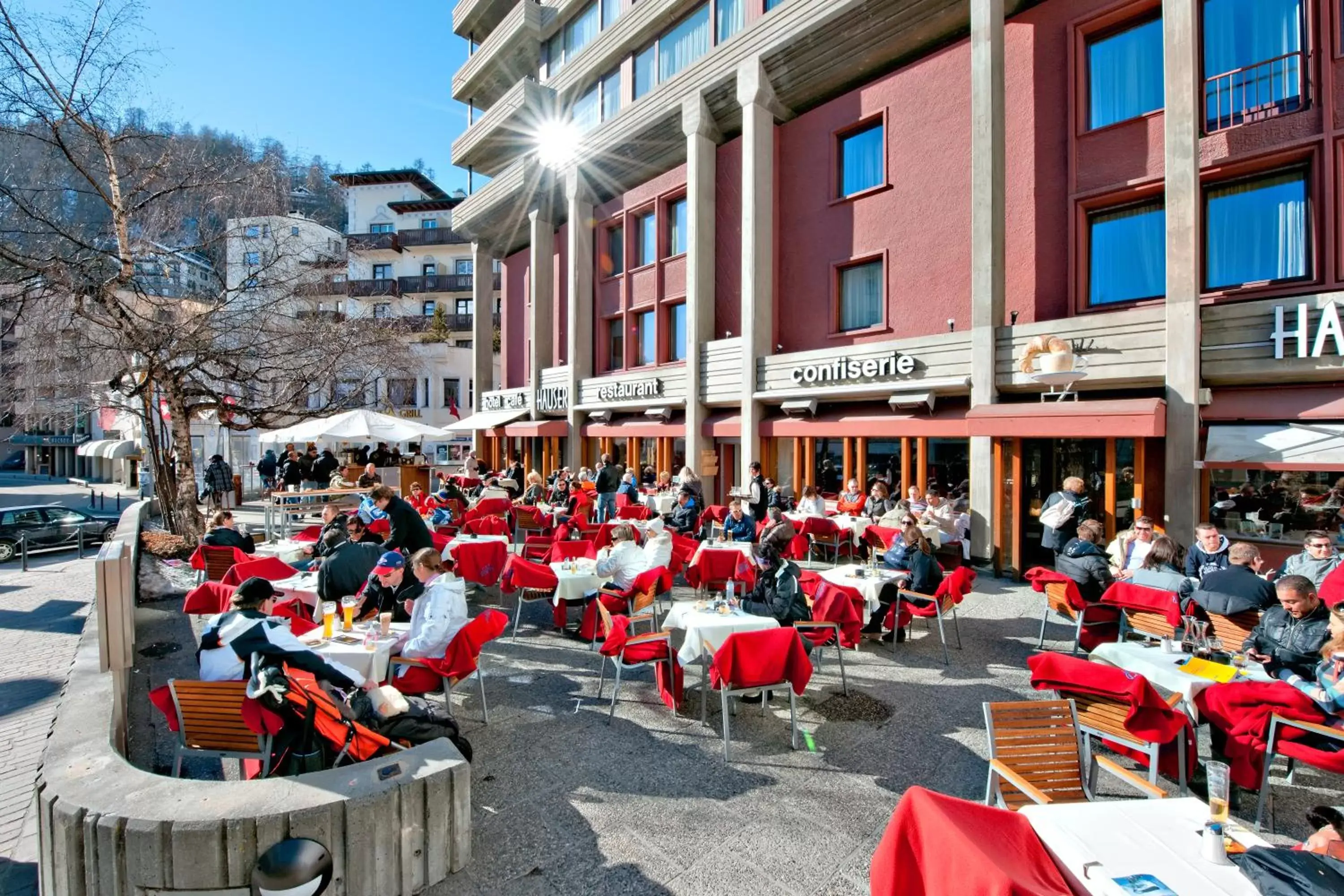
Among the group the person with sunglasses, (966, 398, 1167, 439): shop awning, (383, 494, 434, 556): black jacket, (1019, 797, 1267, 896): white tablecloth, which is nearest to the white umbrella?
(383, 494, 434, 556): black jacket

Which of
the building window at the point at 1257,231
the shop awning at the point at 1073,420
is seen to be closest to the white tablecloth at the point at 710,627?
the shop awning at the point at 1073,420

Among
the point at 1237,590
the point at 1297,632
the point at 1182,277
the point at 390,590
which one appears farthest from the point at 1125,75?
the point at 390,590

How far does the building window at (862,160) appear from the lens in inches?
596

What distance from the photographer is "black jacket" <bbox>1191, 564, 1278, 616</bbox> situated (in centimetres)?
583

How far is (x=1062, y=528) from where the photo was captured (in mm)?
9367

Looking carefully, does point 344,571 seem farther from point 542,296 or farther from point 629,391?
point 542,296

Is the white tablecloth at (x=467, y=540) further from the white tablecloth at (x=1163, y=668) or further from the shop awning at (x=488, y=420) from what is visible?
the shop awning at (x=488, y=420)

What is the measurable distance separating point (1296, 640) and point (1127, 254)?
8685 millimetres

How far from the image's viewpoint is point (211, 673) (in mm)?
4477

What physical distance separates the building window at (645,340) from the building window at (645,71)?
21.3 ft

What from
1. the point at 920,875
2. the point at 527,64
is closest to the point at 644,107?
the point at 527,64

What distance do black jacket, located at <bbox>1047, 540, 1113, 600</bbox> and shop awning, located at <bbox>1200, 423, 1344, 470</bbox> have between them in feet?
12.7

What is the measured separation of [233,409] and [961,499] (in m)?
14.2

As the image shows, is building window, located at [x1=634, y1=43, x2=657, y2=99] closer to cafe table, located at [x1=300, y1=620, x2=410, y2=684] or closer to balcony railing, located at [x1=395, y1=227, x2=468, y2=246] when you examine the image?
cafe table, located at [x1=300, y1=620, x2=410, y2=684]
